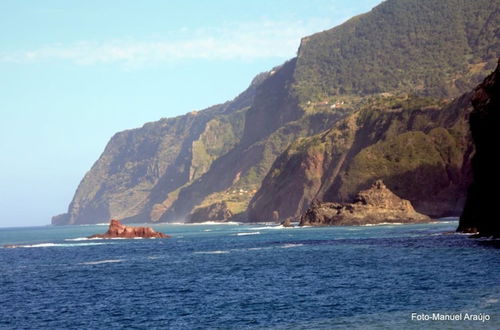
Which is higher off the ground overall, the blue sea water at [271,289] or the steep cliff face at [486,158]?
the steep cliff face at [486,158]

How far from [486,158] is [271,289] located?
180 ft

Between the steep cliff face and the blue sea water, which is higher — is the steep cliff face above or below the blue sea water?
above

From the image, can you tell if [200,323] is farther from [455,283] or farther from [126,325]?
[455,283]

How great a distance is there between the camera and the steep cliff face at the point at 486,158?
118m

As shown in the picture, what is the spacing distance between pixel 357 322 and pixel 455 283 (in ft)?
60.4

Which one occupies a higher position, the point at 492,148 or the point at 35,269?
the point at 492,148

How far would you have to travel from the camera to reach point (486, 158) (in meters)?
123

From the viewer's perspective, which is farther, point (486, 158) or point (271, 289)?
point (486, 158)

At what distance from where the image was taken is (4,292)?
306ft

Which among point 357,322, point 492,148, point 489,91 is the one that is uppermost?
point 489,91

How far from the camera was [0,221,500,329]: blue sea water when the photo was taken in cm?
6166

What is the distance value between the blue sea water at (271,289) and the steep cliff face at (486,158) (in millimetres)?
4359

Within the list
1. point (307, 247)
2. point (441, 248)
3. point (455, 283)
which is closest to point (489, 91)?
point (441, 248)

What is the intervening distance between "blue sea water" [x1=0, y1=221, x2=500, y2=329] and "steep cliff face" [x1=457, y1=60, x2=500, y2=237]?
4.36m
